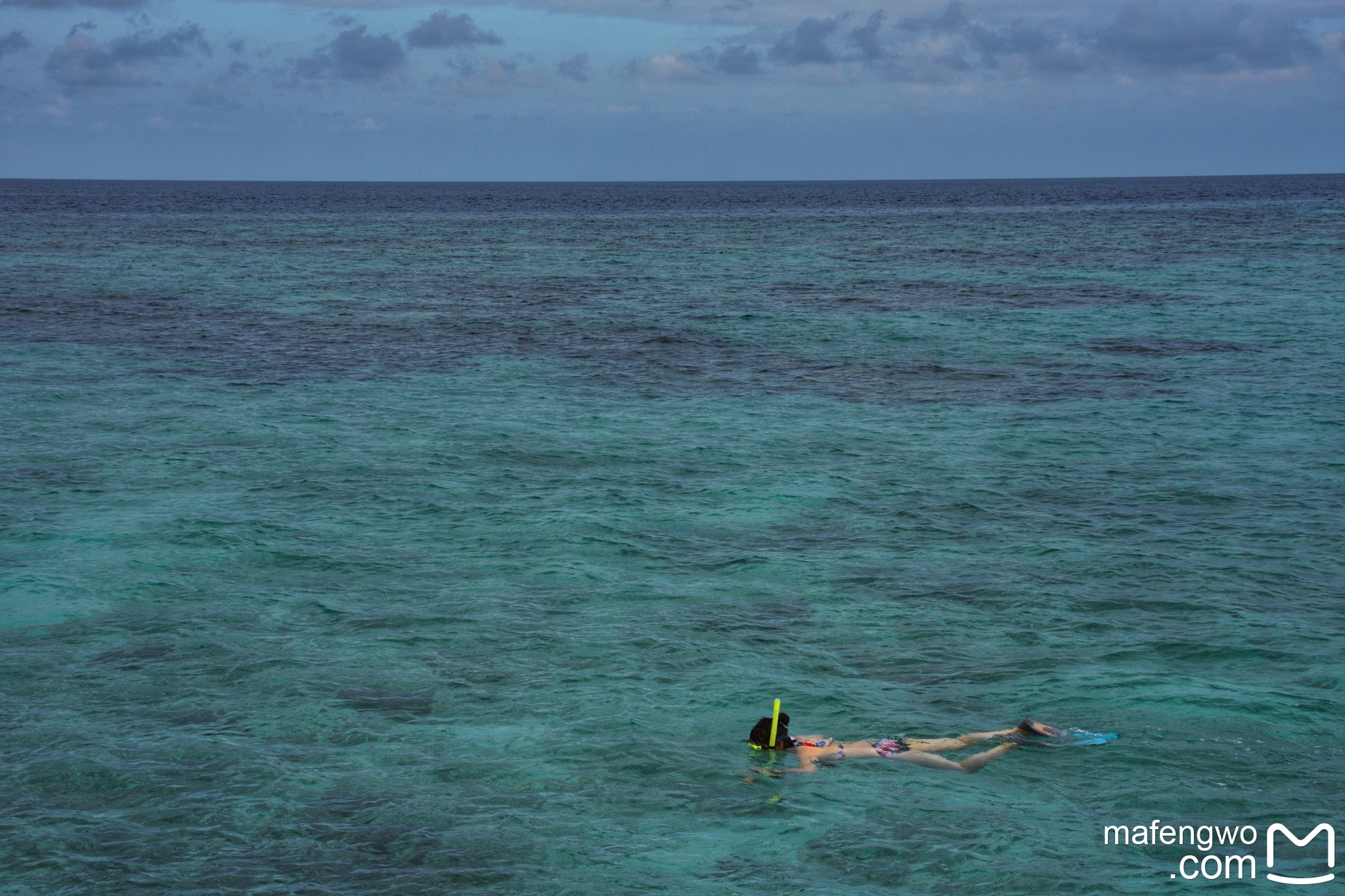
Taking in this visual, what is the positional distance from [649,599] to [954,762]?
6.43 metres

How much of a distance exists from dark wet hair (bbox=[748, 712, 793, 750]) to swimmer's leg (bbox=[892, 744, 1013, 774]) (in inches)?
53.0

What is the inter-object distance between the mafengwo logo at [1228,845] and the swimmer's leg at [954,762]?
167 centimetres

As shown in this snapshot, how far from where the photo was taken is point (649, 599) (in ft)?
60.2

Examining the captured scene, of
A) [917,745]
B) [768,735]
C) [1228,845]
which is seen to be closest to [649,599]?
[768,735]

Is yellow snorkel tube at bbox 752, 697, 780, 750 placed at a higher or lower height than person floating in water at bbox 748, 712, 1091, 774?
higher

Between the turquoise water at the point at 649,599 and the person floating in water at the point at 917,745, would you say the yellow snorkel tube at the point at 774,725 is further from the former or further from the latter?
the turquoise water at the point at 649,599

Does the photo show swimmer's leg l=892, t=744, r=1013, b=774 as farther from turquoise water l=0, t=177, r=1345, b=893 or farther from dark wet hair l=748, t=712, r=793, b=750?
dark wet hair l=748, t=712, r=793, b=750

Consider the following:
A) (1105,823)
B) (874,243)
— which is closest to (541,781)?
(1105,823)

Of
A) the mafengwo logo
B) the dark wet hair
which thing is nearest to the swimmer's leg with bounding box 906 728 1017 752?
the dark wet hair

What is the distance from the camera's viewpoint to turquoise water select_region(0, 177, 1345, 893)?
11867 mm

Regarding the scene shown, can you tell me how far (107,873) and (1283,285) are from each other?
59.1 metres

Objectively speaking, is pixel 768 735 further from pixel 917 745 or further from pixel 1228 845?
pixel 1228 845

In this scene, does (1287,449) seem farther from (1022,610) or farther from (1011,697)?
(1011,697)

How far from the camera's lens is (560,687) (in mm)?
15258
